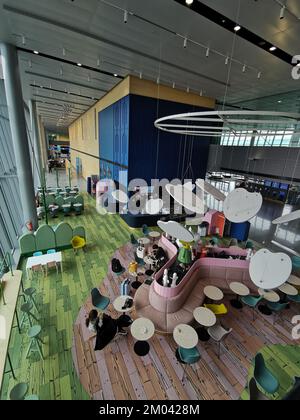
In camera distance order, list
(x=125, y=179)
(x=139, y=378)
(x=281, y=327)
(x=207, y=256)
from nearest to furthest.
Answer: (x=139, y=378) → (x=281, y=327) → (x=207, y=256) → (x=125, y=179)

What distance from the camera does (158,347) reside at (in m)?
4.62

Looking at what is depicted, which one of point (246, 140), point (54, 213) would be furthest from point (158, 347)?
point (246, 140)

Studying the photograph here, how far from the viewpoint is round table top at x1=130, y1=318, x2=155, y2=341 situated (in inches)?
162

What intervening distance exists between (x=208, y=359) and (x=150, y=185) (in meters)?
8.71

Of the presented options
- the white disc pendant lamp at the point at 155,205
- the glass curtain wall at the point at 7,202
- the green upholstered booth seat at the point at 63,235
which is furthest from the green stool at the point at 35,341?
the green upholstered booth seat at the point at 63,235

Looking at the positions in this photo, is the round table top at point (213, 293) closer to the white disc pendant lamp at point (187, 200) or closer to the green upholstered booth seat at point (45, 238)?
the white disc pendant lamp at point (187, 200)

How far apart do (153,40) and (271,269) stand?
23.6ft

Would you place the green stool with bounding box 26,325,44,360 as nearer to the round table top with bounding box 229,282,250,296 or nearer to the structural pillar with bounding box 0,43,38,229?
the round table top with bounding box 229,282,250,296

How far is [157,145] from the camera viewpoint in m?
11.2

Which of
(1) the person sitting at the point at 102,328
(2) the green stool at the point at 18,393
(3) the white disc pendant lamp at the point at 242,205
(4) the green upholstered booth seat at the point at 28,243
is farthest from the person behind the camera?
(4) the green upholstered booth seat at the point at 28,243

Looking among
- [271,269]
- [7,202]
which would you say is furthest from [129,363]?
[7,202]

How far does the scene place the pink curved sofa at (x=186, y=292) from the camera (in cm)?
506

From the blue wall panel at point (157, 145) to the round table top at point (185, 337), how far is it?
26.4ft
